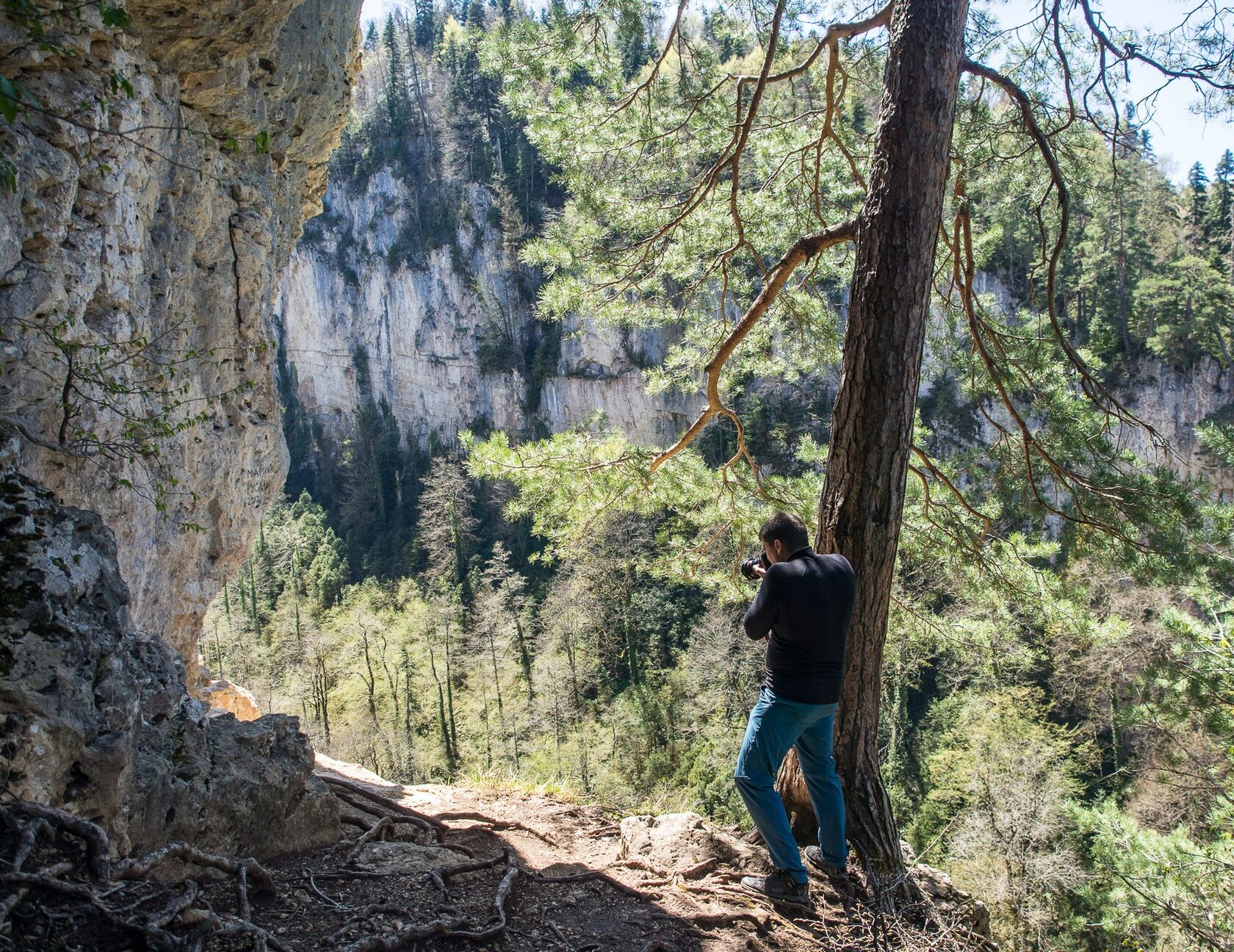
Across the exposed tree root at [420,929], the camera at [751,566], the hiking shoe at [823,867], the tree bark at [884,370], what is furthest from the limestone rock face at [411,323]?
the exposed tree root at [420,929]

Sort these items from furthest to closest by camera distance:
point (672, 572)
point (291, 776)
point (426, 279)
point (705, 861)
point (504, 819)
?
point (426, 279) < point (672, 572) < point (504, 819) < point (705, 861) < point (291, 776)

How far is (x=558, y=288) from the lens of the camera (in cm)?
385

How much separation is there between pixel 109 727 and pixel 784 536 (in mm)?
1761

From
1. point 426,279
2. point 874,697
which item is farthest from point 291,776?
point 426,279

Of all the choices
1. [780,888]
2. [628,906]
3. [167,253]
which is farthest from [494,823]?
[167,253]

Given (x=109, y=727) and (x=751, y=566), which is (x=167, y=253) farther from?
(x=751, y=566)

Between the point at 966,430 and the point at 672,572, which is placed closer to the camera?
the point at 672,572

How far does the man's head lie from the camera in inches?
90.8

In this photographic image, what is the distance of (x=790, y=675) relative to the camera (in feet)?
7.30

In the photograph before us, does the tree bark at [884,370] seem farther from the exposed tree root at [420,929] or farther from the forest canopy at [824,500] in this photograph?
the exposed tree root at [420,929]

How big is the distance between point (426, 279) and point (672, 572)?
41926 millimetres

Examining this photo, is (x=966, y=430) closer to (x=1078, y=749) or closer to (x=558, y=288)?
(x=1078, y=749)

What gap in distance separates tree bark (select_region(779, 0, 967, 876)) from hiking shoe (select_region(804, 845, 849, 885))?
151mm

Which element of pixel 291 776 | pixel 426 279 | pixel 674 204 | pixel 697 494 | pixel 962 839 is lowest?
pixel 962 839
